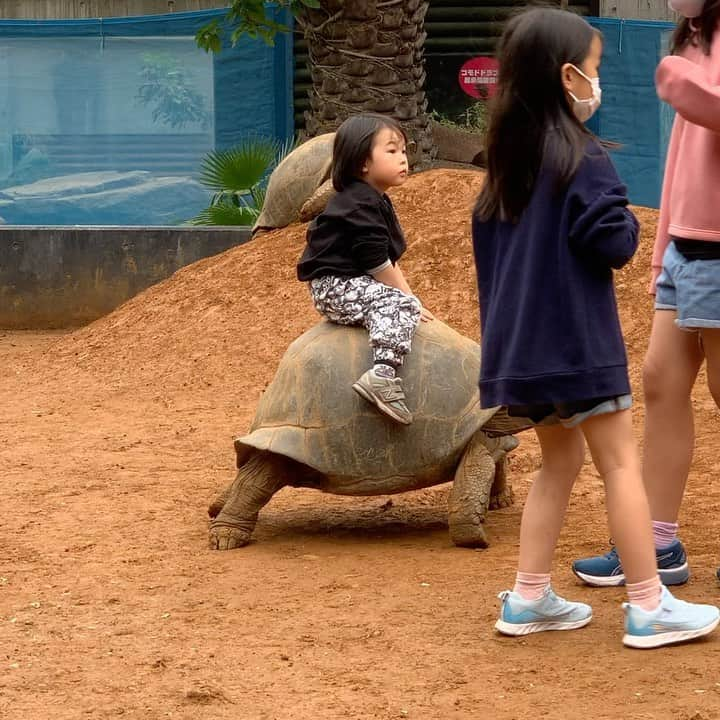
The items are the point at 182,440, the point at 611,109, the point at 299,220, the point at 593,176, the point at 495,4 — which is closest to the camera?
the point at 593,176

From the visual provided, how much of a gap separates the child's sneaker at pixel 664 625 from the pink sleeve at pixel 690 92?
4.19ft

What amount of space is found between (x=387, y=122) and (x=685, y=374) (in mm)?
1591

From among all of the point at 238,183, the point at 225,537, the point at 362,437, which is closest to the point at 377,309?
the point at 362,437

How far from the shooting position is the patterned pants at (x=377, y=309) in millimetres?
4988

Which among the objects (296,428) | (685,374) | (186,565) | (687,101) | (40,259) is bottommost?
(40,259)

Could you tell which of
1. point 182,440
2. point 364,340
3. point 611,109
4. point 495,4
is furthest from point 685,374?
point 495,4

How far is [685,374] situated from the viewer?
13.4 feet

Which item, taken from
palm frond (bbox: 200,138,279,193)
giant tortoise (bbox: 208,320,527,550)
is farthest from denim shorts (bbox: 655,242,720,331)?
palm frond (bbox: 200,138,279,193)

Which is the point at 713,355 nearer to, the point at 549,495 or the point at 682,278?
the point at 682,278

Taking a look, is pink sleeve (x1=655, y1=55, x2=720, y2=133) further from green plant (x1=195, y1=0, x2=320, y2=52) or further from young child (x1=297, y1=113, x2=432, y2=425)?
green plant (x1=195, y1=0, x2=320, y2=52)

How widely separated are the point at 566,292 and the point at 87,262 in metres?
8.16

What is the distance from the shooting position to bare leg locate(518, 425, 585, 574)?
3809 millimetres

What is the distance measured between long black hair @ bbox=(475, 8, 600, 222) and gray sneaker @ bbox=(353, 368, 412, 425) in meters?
1.39

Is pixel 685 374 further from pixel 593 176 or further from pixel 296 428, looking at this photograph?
pixel 296 428
